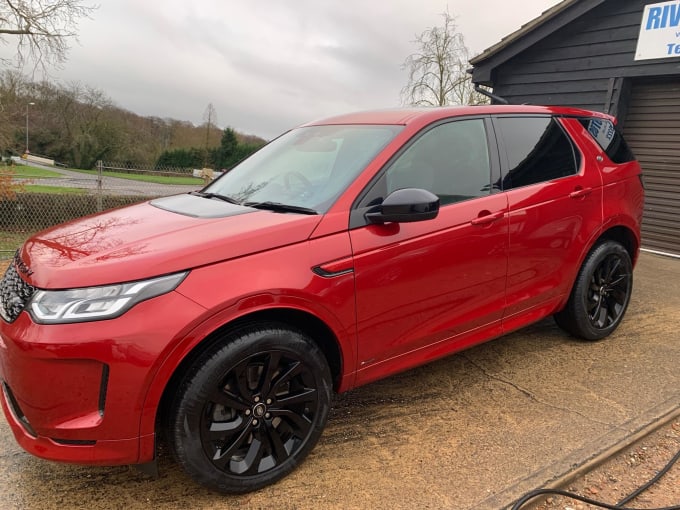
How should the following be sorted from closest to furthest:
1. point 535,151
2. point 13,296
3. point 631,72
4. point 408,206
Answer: point 13,296 → point 408,206 → point 535,151 → point 631,72

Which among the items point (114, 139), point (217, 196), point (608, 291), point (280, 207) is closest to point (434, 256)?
point (280, 207)

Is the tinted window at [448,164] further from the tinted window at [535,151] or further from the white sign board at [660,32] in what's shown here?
the white sign board at [660,32]

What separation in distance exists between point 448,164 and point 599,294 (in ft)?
6.00

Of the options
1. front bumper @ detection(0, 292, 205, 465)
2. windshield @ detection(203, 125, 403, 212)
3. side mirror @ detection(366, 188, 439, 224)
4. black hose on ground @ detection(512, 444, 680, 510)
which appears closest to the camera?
front bumper @ detection(0, 292, 205, 465)

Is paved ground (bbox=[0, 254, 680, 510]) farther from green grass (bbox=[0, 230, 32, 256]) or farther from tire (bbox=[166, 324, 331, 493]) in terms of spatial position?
green grass (bbox=[0, 230, 32, 256])

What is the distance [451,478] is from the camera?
234 centimetres

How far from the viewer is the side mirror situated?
2371 mm

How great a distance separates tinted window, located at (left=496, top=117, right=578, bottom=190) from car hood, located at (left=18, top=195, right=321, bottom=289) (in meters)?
1.53

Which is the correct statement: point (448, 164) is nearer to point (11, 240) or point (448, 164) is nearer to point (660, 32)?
point (660, 32)

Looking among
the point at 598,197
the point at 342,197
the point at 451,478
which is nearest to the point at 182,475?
the point at 451,478

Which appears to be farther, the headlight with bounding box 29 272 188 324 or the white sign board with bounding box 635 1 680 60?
the white sign board with bounding box 635 1 680 60

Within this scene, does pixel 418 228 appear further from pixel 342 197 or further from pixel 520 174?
pixel 520 174

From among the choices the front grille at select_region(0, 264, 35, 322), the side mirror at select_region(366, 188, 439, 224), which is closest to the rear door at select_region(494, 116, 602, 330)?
the side mirror at select_region(366, 188, 439, 224)

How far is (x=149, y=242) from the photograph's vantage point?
7.13 ft
